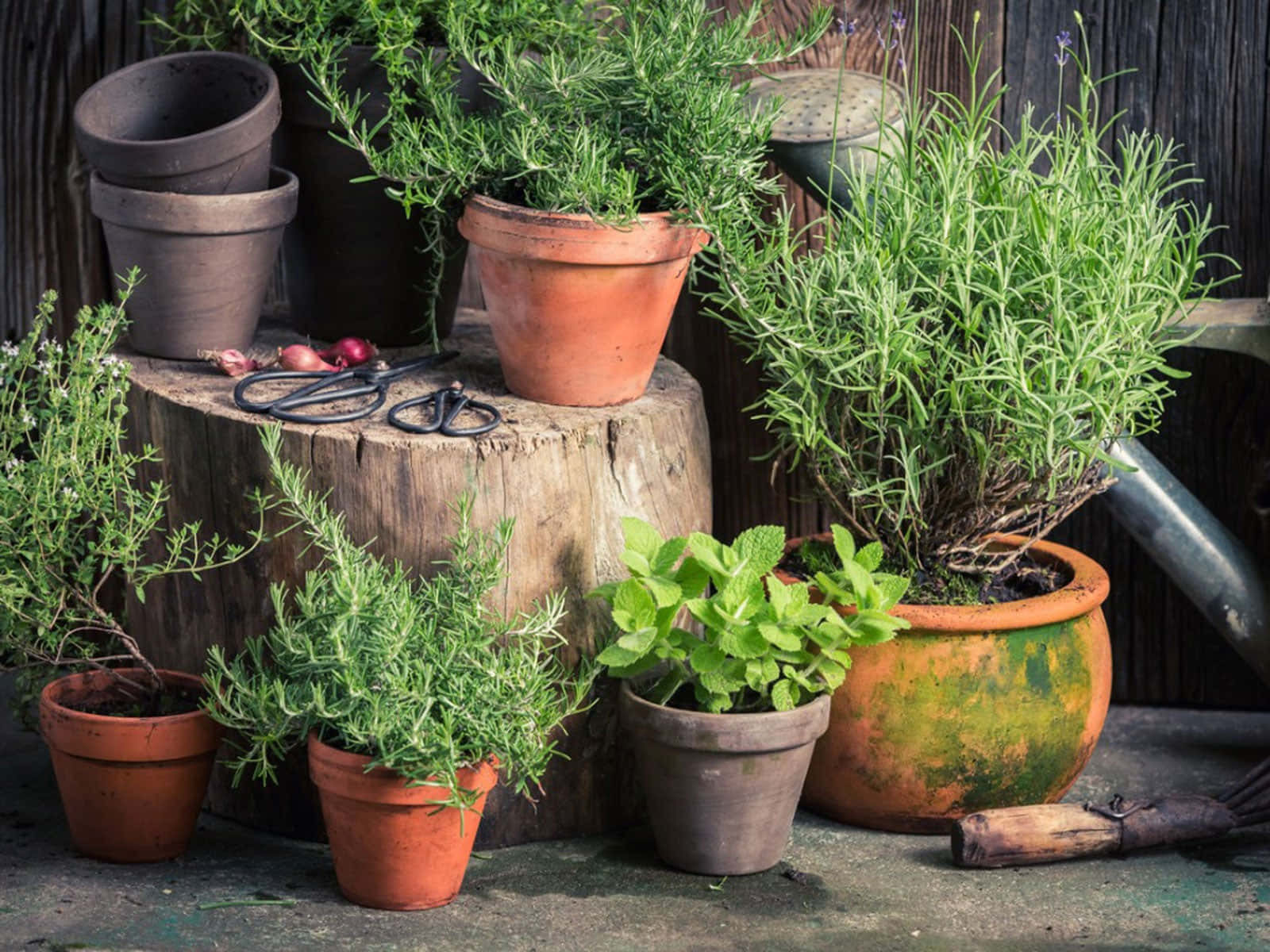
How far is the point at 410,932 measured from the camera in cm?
269

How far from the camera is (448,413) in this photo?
2.97 m

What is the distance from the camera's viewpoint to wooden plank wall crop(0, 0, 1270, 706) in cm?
345

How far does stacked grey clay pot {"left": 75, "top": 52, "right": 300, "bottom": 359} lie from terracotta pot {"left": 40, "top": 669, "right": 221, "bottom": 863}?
0.76m

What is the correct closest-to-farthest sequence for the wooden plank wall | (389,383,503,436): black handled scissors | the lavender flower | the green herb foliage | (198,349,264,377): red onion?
the green herb foliage → (389,383,503,436): black handled scissors → (198,349,264,377): red onion → the lavender flower → the wooden plank wall

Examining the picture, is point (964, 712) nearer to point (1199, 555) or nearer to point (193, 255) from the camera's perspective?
point (1199, 555)

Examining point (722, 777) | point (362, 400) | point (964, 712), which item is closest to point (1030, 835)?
point (964, 712)

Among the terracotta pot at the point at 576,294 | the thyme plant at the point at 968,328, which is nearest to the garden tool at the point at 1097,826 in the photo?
the thyme plant at the point at 968,328

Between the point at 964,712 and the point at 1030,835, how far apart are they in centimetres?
25

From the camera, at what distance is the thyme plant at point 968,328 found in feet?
9.03

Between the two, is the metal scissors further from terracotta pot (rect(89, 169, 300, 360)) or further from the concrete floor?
the concrete floor

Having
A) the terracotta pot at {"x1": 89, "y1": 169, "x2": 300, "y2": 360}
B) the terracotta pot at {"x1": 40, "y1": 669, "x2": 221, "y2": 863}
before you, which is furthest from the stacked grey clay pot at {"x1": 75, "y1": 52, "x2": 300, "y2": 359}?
the terracotta pot at {"x1": 40, "y1": 669, "x2": 221, "y2": 863}

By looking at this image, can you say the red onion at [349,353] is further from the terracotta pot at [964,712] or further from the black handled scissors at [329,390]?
the terracotta pot at [964,712]

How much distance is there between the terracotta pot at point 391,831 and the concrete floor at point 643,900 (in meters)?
0.04

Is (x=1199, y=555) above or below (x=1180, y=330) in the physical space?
below
